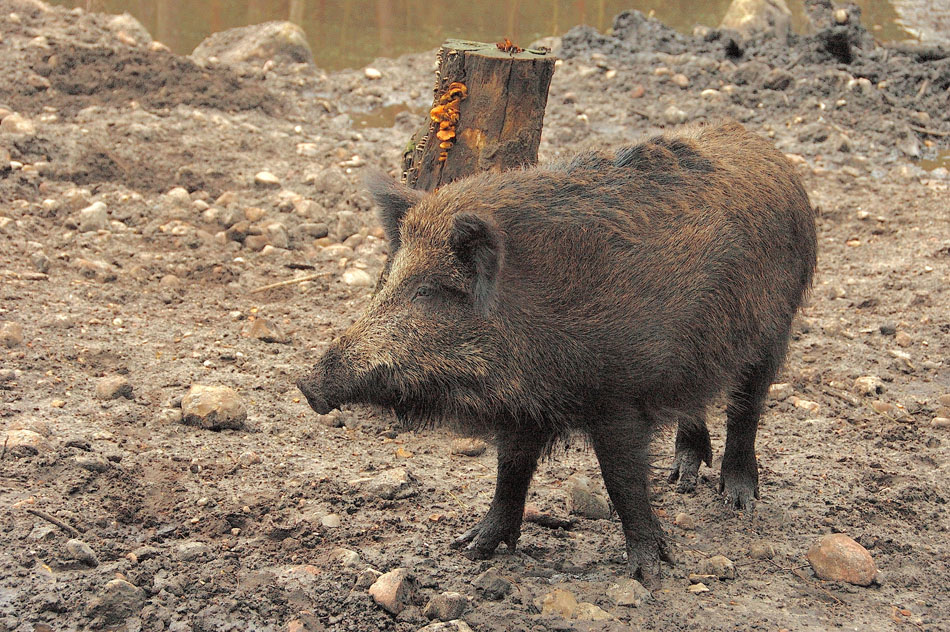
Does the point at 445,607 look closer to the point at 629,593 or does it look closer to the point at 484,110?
the point at 629,593

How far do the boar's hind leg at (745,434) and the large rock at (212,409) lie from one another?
242 centimetres

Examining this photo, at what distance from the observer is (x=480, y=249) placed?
3.46 metres

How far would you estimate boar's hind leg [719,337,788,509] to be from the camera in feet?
14.8

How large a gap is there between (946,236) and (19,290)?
22.4ft

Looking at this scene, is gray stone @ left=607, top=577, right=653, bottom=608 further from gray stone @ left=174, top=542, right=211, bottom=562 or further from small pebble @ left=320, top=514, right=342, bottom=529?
gray stone @ left=174, top=542, right=211, bottom=562

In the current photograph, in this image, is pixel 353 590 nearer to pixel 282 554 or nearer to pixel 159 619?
pixel 282 554

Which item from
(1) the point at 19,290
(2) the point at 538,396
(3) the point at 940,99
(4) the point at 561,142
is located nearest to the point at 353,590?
(2) the point at 538,396

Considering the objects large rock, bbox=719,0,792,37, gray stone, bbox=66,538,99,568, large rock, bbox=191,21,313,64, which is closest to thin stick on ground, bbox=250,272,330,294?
gray stone, bbox=66,538,99,568

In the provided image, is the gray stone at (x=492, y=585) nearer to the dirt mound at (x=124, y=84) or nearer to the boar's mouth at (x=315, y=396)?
the boar's mouth at (x=315, y=396)

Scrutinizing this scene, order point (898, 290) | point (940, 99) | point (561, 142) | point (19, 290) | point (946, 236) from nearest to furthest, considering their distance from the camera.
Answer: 1. point (19, 290)
2. point (898, 290)
3. point (946, 236)
4. point (561, 142)
5. point (940, 99)

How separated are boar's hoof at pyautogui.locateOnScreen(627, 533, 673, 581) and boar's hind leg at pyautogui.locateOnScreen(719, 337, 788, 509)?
2.83 feet

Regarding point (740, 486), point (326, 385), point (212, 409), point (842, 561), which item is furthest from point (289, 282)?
point (842, 561)

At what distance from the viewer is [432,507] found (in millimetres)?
4352

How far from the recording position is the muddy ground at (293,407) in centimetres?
352
